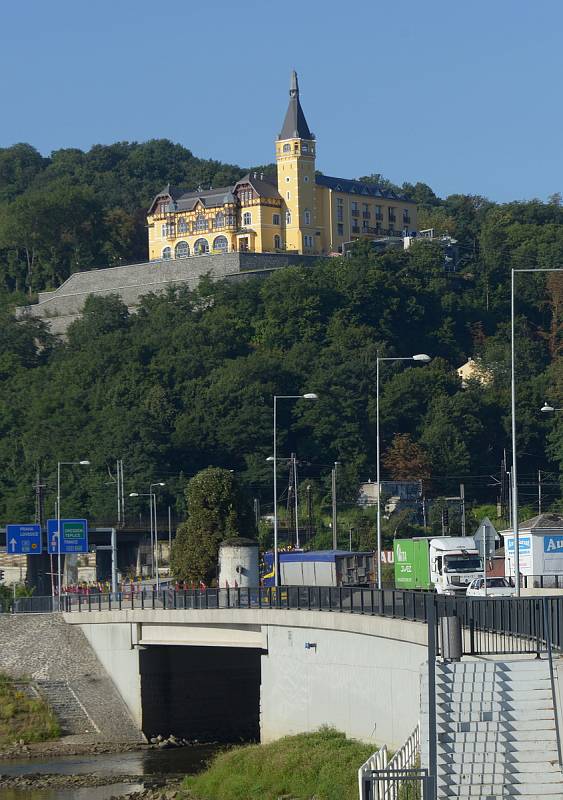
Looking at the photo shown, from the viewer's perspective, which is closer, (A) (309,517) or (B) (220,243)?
(A) (309,517)

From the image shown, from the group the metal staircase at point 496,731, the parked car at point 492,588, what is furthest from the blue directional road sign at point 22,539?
the metal staircase at point 496,731

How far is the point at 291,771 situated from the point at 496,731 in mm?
12430

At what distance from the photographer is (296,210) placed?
157 metres

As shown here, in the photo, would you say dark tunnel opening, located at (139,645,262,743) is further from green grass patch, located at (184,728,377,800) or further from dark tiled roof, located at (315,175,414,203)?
dark tiled roof, located at (315,175,414,203)

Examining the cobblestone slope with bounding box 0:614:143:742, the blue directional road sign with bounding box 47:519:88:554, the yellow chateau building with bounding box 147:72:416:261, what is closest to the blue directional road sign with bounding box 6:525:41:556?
the blue directional road sign with bounding box 47:519:88:554

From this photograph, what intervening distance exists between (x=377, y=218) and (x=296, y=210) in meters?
13.5

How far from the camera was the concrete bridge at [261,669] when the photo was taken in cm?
3794

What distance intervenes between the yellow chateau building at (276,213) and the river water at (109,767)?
109m

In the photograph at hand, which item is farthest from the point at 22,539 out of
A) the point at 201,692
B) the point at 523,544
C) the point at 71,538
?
the point at 523,544

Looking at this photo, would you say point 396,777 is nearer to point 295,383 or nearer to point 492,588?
point 492,588

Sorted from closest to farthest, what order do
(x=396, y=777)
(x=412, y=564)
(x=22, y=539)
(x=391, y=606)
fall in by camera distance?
(x=396, y=777) → (x=391, y=606) → (x=412, y=564) → (x=22, y=539)

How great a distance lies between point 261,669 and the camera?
4703cm

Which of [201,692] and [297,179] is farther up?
[297,179]

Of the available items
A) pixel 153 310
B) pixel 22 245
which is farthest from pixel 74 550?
pixel 22 245
